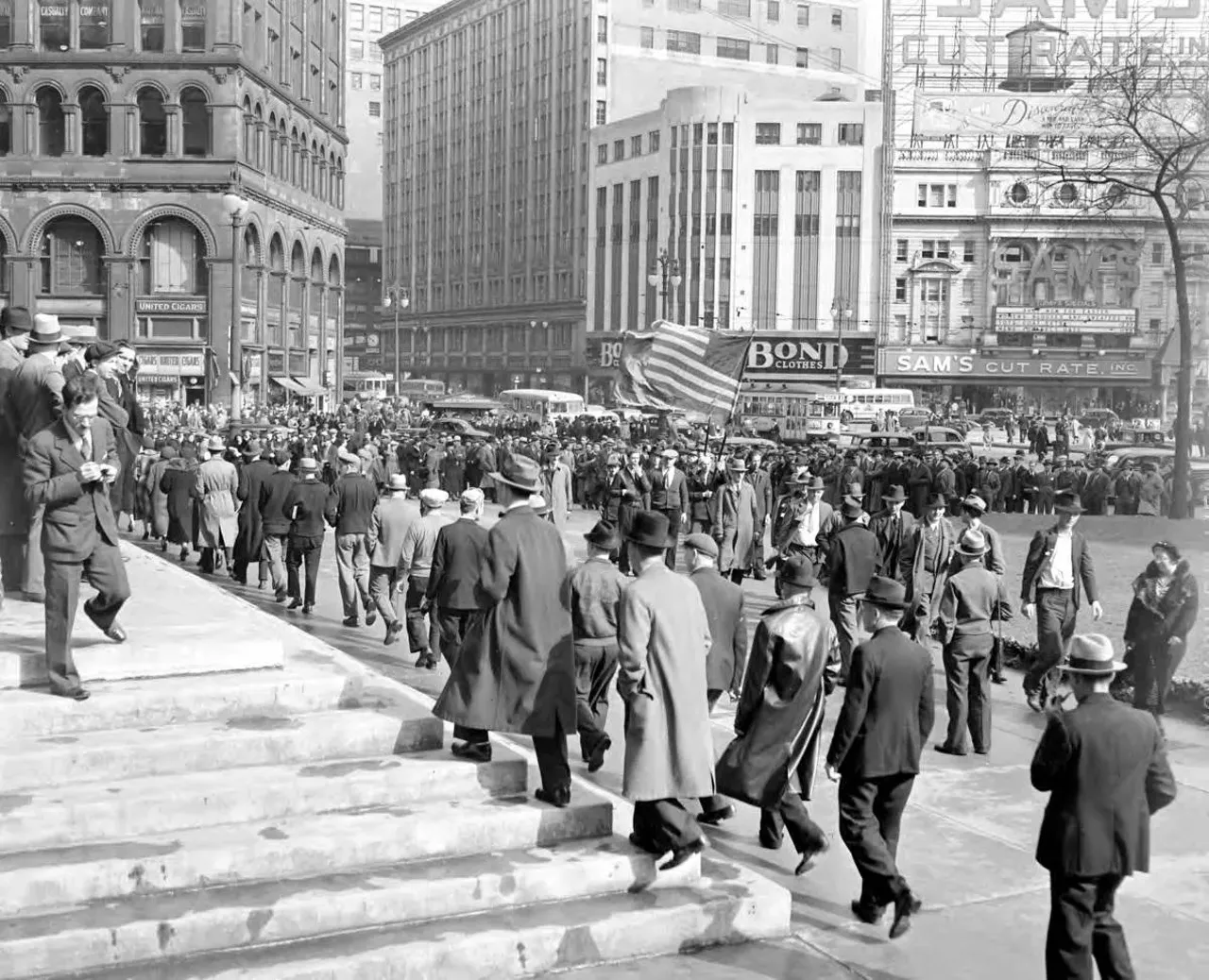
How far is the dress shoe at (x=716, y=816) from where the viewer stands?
8.15m

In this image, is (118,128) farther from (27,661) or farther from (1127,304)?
(1127,304)

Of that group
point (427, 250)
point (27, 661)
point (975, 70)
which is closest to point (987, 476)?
point (27, 661)

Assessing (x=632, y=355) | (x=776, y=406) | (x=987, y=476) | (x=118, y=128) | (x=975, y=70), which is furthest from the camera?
(x=975, y=70)

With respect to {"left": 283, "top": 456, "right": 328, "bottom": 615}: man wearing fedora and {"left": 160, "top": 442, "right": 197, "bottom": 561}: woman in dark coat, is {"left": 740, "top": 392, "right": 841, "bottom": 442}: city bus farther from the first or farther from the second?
{"left": 283, "top": 456, "right": 328, "bottom": 615}: man wearing fedora

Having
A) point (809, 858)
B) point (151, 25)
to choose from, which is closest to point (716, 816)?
point (809, 858)

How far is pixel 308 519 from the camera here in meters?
15.2

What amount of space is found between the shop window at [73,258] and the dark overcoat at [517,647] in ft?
183

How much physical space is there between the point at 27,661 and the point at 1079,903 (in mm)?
5676

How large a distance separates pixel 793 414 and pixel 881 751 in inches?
2217

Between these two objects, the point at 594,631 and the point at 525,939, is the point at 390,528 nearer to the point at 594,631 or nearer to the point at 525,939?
the point at 594,631

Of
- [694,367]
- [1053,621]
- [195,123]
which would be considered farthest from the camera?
[195,123]

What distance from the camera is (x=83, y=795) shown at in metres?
6.49

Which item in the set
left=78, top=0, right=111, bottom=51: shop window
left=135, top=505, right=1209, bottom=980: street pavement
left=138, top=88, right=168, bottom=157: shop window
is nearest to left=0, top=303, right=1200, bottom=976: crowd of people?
left=135, top=505, right=1209, bottom=980: street pavement

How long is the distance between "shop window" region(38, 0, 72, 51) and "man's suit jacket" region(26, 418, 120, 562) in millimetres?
56964
